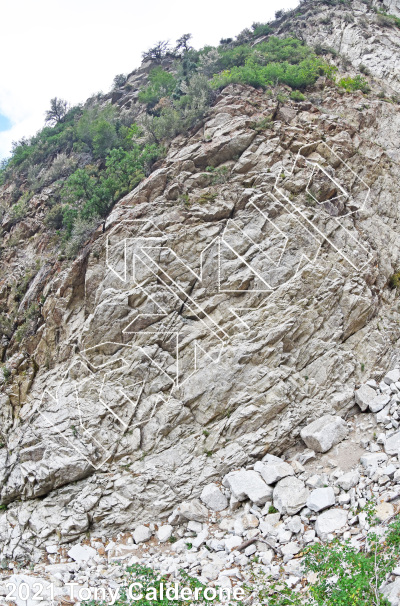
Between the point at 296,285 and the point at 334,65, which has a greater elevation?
the point at 334,65

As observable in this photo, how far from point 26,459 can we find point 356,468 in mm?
8269

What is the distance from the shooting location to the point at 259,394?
1006 centimetres

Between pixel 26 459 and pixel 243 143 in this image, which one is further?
pixel 243 143

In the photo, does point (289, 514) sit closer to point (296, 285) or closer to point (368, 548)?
point (368, 548)

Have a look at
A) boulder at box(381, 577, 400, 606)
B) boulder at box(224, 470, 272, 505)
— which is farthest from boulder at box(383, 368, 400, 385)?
boulder at box(381, 577, 400, 606)

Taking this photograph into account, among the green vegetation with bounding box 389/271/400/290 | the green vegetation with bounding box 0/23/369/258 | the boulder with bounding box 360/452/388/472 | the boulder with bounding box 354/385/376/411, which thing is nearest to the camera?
the boulder with bounding box 360/452/388/472

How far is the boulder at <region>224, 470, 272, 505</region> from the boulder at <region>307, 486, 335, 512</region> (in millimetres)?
965

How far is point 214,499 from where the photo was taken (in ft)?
29.6

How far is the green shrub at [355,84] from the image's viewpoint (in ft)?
53.0

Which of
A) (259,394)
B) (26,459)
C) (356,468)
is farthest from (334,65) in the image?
(26,459)

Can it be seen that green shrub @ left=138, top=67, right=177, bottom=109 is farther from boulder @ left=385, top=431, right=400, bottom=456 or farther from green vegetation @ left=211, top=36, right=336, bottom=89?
boulder @ left=385, top=431, right=400, bottom=456

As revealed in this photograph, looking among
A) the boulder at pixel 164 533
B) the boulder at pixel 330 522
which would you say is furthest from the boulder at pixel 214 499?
the boulder at pixel 330 522

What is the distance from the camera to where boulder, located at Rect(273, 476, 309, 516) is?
804cm

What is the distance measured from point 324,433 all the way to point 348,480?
1395 millimetres
